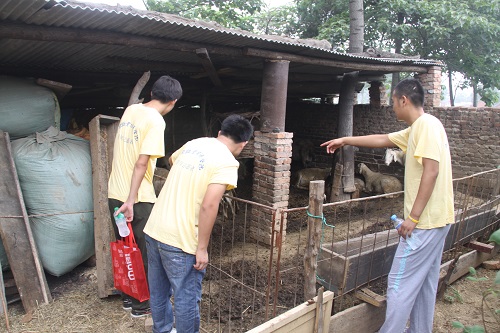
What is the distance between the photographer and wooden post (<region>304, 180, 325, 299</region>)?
2.48 metres

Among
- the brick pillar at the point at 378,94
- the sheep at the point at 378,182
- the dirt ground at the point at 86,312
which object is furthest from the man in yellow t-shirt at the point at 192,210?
the brick pillar at the point at 378,94

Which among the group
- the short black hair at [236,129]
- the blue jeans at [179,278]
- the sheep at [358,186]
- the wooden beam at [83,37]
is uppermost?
the wooden beam at [83,37]

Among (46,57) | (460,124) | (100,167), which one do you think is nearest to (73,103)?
(46,57)

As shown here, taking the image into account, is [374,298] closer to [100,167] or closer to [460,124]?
[100,167]

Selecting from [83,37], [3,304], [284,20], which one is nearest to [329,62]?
[83,37]

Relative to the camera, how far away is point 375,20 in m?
11.7

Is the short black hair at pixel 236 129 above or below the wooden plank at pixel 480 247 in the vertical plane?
above

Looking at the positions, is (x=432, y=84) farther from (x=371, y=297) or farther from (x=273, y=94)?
(x=371, y=297)

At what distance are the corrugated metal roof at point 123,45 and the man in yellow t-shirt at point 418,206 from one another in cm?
216

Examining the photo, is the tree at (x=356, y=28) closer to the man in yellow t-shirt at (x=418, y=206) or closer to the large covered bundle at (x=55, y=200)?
the man in yellow t-shirt at (x=418, y=206)

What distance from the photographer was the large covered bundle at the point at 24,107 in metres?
3.60

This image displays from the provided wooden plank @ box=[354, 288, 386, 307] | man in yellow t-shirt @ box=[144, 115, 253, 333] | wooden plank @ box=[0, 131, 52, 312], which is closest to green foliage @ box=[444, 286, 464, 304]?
wooden plank @ box=[354, 288, 386, 307]

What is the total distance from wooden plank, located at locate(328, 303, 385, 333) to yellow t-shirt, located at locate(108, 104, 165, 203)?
1771 millimetres

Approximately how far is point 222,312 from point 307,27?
39.3 feet
